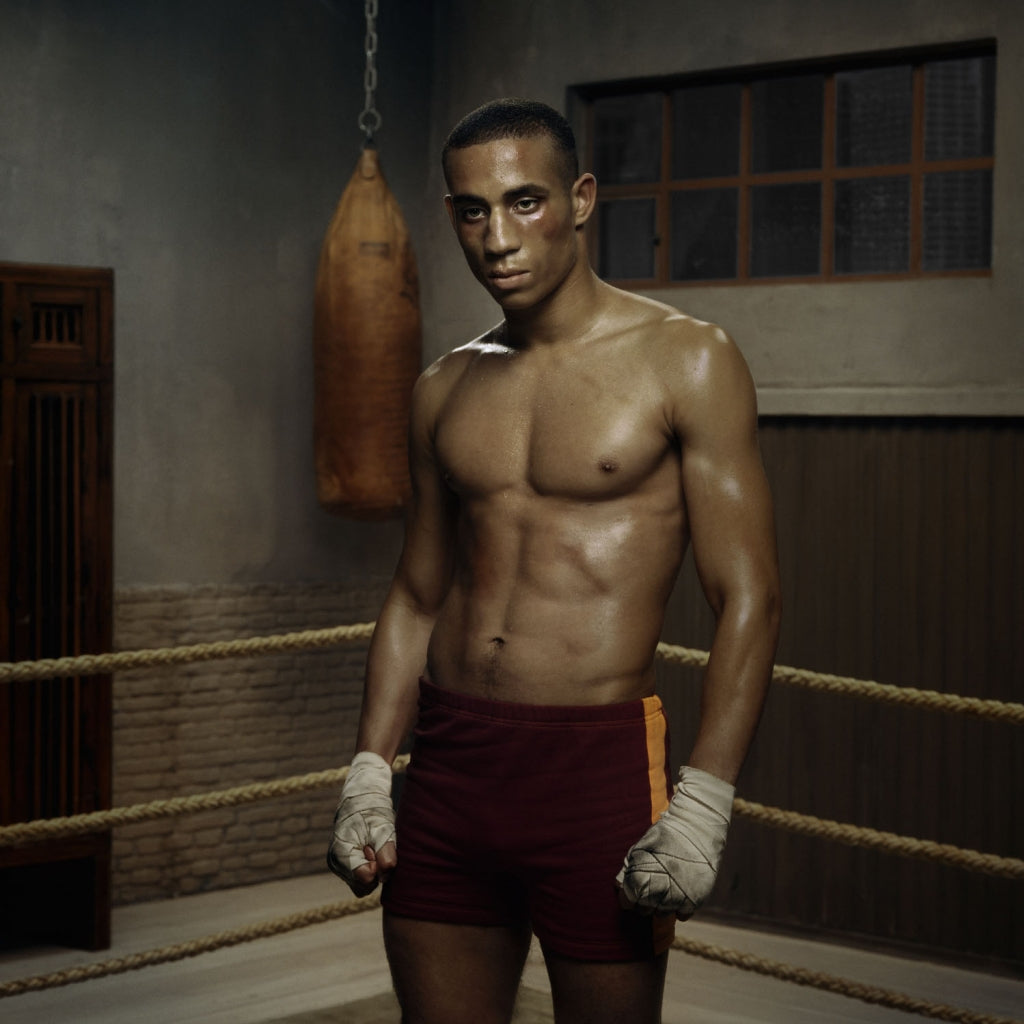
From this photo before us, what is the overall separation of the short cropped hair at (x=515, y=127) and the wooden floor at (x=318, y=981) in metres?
2.85

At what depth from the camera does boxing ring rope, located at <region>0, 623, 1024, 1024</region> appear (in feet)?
11.1

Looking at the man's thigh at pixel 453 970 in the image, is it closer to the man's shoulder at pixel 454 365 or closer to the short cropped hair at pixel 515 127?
the man's shoulder at pixel 454 365

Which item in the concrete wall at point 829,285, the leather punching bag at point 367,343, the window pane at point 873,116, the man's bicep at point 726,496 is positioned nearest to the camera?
the man's bicep at point 726,496

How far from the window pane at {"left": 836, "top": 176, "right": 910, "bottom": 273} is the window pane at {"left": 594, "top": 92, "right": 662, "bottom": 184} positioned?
0.75 m

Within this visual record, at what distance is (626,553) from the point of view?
7.31ft

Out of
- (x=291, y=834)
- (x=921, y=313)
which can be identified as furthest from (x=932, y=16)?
(x=291, y=834)

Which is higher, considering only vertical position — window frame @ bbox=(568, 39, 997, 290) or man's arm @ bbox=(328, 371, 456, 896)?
window frame @ bbox=(568, 39, 997, 290)

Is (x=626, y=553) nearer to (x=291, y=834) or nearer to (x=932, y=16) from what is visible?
(x=932, y=16)

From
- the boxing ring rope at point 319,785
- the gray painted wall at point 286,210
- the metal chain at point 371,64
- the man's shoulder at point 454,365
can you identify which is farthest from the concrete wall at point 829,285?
the man's shoulder at point 454,365

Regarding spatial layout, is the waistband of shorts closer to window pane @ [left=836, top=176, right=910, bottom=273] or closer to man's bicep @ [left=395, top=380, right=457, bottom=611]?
man's bicep @ [left=395, top=380, right=457, bottom=611]

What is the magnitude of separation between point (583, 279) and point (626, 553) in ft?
1.43

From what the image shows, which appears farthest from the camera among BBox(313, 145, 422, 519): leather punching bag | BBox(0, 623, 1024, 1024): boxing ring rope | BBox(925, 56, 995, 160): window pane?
BBox(313, 145, 422, 519): leather punching bag

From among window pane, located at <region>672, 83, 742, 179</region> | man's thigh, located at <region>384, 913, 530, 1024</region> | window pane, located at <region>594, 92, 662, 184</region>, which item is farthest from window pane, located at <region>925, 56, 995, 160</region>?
man's thigh, located at <region>384, 913, 530, 1024</region>

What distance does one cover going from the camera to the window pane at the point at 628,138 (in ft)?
18.7
